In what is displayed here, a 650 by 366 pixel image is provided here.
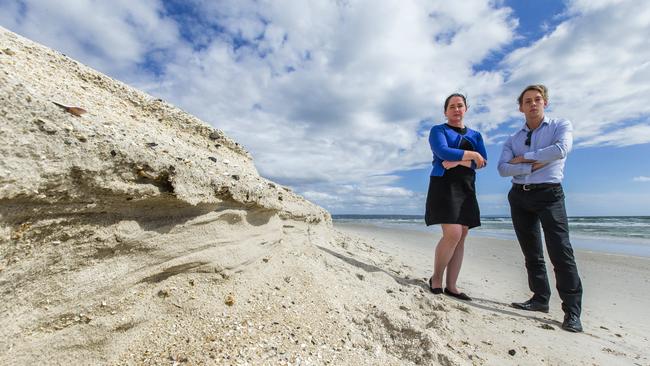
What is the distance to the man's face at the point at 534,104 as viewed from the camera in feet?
13.2

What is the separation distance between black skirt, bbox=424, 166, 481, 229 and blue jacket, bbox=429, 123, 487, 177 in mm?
114

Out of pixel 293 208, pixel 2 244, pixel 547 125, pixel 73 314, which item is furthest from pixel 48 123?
pixel 547 125

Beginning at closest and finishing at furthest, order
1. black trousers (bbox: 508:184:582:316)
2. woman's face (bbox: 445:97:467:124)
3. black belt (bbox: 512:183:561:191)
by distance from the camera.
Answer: black trousers (bbox: 508:184:582:316), black belt (bbox: 512:183:561:191), woman's face (bbox: 445:97:467:124)

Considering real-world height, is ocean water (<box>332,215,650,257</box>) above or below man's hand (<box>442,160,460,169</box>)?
below

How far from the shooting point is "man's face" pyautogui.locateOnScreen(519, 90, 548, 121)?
4.02 m

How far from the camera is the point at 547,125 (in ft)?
13.1

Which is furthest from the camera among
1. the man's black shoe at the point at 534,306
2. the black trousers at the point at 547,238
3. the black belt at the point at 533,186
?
the man's black shoe at the point at 534,306

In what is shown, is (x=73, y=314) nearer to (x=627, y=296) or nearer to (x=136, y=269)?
(x=136, y=269)

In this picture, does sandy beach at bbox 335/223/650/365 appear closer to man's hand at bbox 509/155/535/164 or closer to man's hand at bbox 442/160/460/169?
man's hand at bbox 442/160/460/169

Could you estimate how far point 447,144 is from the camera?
4.09 meters

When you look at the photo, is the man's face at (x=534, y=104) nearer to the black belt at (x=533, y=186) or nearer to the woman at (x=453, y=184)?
the woman at (x=453, y=184)

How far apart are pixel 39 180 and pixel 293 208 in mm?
2881

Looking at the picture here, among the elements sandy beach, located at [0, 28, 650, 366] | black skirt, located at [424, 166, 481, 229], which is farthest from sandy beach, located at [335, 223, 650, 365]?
black skirt, located at [424, 166, 481, 229]

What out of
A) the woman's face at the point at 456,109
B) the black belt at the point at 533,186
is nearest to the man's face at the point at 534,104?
the woman's face at the point at 456,109
